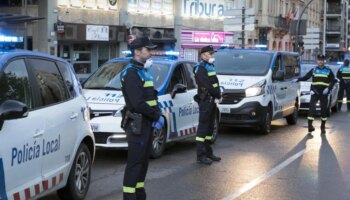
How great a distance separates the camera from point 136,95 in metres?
5.54

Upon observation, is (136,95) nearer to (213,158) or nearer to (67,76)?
(67,76)

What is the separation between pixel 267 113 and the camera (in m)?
12.9

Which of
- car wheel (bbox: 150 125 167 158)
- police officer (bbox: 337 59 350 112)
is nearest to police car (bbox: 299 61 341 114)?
police officer (bbox: 337 59 350 112)

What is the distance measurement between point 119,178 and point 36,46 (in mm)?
18770

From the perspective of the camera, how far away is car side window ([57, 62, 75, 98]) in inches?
244

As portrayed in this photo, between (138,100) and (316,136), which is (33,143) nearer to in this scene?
(138,100)

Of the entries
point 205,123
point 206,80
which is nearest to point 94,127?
point 205,123

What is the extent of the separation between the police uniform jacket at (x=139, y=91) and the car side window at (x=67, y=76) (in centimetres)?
86

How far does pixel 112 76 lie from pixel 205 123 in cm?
207

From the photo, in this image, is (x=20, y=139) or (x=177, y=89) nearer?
(x=20, y=139)

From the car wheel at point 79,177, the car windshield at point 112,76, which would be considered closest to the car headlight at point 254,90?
the car windshield at point 112,76

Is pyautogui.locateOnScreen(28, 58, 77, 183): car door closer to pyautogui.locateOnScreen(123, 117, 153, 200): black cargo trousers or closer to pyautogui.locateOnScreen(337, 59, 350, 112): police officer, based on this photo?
pyautogui.locateOnScreen(123, 117, 153, 200): black cargo trousers

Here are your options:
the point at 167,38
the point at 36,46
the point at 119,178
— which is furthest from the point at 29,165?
the point at 167,38

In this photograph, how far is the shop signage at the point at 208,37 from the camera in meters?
36.8
